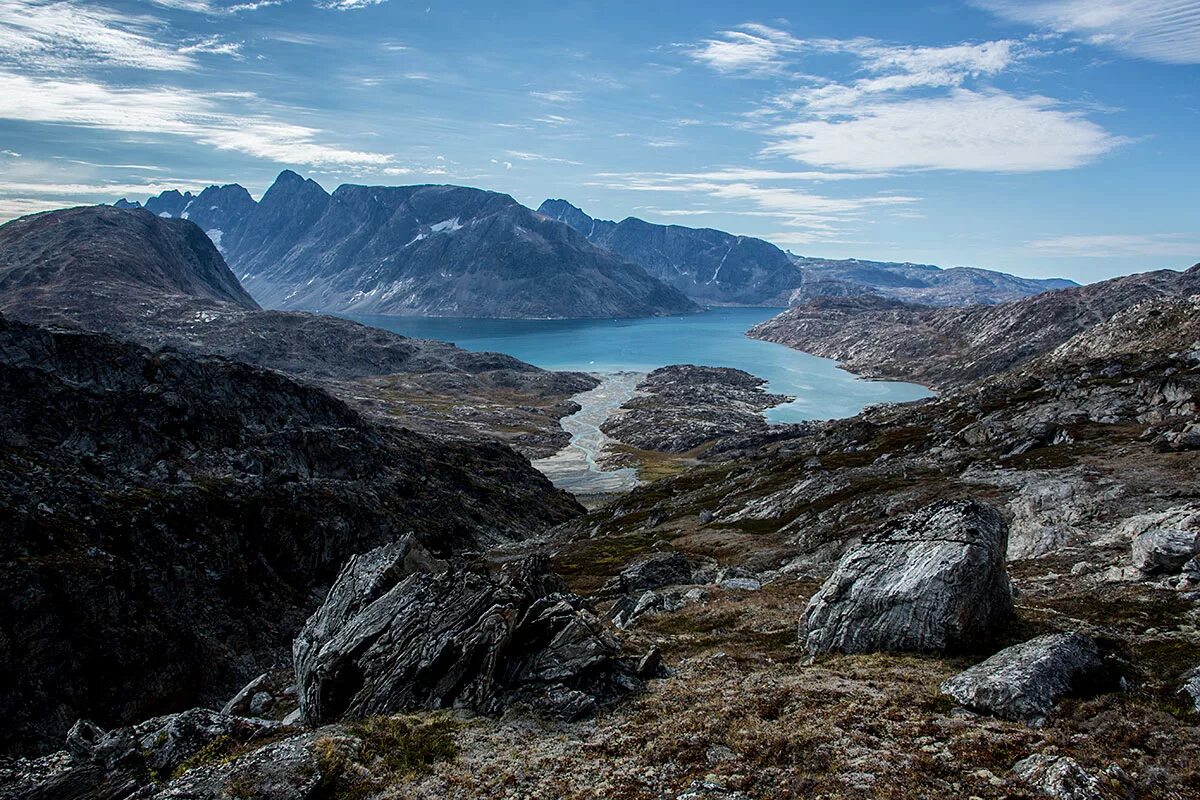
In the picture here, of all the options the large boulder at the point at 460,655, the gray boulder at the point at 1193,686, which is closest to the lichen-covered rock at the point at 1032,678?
the gray boulder at the point at 1193,686

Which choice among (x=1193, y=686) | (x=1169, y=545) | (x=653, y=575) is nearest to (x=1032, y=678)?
(x=1193, y=686)

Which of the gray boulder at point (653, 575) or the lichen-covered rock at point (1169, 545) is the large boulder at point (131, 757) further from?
the lichen-covered rock at point (1169, 545)

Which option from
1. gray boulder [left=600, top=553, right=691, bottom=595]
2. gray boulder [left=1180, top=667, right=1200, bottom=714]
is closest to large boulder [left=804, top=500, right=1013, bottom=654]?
gray boulder [left=1180, top=667, right=1200, bottom=714]

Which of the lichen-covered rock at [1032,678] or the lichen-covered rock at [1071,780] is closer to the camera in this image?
the lichen-covered rock at [1071,780]

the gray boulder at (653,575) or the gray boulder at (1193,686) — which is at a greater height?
the gray boulder at (1193,686)

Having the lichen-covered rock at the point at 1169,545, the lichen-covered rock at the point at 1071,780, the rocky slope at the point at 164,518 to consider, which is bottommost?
the rocky slope at the point at 164,518

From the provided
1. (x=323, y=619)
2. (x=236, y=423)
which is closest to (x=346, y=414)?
(x=236, y=423)
